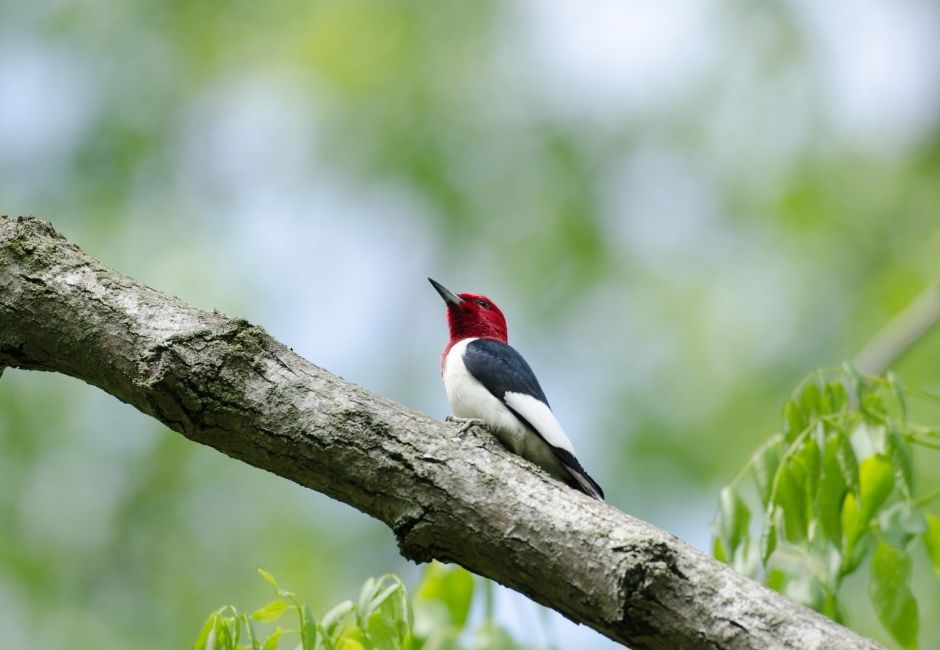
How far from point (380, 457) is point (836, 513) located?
4.25ft

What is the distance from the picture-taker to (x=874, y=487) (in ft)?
9.16

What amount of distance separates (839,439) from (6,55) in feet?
33.4

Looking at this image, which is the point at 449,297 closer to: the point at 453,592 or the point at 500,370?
the point at 500,370

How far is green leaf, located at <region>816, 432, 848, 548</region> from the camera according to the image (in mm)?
2830

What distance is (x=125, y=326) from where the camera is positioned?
2.72 m

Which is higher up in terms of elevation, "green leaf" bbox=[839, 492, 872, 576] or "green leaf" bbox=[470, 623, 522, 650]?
"green leaf" bbox=[839, 492, 872, 576]

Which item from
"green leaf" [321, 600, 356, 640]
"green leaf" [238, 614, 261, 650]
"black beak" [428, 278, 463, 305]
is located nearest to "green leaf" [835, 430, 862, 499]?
"green leaf" [321, 600, 356, 640]

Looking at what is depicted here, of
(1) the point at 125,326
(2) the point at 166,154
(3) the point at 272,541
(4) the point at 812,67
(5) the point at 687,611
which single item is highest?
(4) the point at 812,67

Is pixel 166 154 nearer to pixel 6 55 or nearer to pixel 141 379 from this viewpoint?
pixel 6 55

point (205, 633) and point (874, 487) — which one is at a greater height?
point (874, 487)

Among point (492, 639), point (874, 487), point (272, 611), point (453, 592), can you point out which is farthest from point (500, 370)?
point (272, 611)

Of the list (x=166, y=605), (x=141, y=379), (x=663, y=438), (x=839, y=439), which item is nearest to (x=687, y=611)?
(x=839, y=439)

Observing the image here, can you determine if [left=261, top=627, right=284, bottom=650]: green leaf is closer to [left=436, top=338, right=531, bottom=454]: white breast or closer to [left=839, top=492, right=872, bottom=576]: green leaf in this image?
[left=839, top=492, right=872, bottom=576]: green leaf

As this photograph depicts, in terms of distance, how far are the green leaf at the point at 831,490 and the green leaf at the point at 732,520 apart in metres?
0.21
